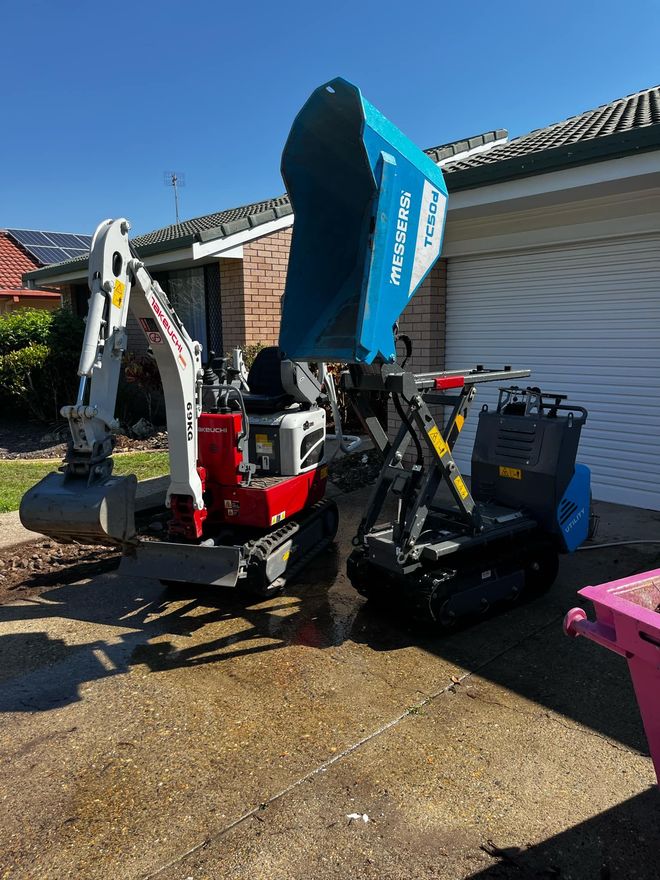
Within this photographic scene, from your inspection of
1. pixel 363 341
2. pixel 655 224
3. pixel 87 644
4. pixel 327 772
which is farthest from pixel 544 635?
pixel 655 224

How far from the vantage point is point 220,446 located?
502 cm

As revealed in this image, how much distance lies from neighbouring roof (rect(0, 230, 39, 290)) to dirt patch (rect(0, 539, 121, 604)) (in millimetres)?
16855

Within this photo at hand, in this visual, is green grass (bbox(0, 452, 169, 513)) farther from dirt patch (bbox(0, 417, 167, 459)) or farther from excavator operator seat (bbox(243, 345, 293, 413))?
excavator operator seat (bbox(243, 345, 293, 413))

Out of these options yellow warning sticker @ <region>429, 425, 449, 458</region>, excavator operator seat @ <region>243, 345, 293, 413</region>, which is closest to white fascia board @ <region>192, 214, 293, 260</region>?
excavator operator seat @ <region>243, 345, 293, 413</region>

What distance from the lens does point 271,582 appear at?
4.90 m

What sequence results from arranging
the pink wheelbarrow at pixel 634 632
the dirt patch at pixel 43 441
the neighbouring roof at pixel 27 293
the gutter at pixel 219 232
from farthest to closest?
the neighbouring roof at pixel 27 293, the dirt patch at pixel 43 441, the gutter at pixel 219 232, the pink wheelbarrow at pixel 634 632

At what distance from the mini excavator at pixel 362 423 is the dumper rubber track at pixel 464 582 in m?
0.01

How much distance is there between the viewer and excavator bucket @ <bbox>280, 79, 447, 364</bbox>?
12.6 ft

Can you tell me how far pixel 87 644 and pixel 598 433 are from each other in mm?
5860

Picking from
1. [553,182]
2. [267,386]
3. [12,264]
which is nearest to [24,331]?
[12,264]

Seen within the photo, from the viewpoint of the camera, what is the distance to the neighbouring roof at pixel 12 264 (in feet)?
68.3

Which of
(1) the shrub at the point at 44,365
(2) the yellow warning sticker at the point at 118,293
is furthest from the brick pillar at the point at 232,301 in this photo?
(2) the yellow warning sticker at the point at 118,293

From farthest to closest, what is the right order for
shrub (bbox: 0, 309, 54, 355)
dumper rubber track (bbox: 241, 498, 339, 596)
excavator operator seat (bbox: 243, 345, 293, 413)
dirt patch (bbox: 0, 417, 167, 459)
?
shrub (bbox: 0, 309, 54, 355)
dirt patch (bbox: 0, 417, 167, 459)
excavator operator seat (bbox: 243, 345, 293, 413)
dumper rubber track (bbox: 241, 498, 339, 596)

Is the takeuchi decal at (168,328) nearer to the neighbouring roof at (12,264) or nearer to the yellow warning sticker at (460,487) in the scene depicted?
the yellow warning sticker at (460,487)
